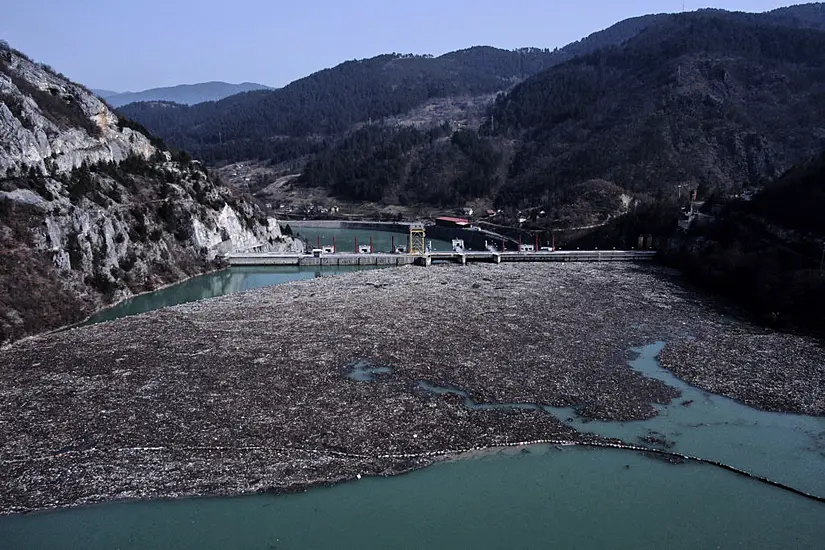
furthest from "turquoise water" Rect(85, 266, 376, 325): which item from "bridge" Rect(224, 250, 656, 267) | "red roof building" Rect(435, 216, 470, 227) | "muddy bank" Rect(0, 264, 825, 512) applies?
"red roof building" Rect(435, 216, 470, 227)

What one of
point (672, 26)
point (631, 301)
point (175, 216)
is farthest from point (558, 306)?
point (672, 26)

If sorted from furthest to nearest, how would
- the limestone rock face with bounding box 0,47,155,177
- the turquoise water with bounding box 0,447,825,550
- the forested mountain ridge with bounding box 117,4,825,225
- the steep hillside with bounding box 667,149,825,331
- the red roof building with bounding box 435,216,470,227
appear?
the forested mountain ridge with bounding box 117,4,825,225
the red roof building with bounding box 435,216,470,227
the limestone rock face with bounding box 0,47,155,177
the steep hillside with bounding box 667,149,825,331
the turquoise water with bounding box 0,447,825,550

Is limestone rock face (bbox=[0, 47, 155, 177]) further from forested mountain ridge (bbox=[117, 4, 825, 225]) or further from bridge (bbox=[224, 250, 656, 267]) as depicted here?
forested mountain ridge (bbox=[117, 4, 825, 225])

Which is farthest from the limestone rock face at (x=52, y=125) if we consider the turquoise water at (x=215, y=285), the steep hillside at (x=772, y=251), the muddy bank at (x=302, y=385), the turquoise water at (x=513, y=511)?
the steep hillside at (x=772, y=251)

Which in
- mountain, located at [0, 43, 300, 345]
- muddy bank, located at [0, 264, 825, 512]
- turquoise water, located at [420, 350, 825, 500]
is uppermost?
mountain, located at [0, 43, 300, 345]

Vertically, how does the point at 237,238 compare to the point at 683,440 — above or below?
above

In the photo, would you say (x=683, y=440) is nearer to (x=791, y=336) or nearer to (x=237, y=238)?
(x=791, y=336)

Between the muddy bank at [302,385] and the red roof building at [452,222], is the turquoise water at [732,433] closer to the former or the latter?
the muddy bank at [302,385]
